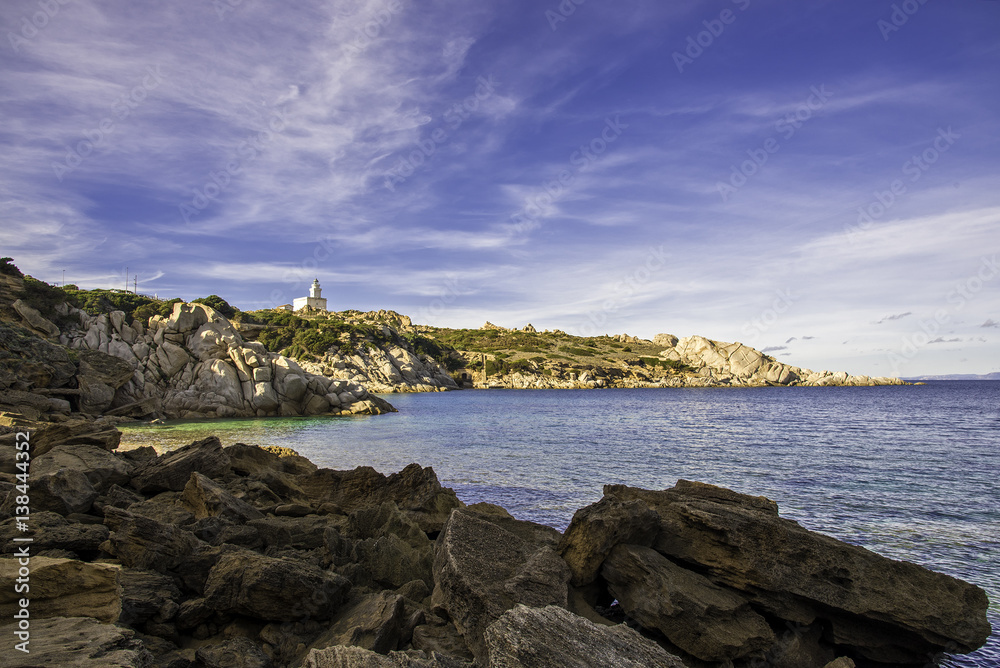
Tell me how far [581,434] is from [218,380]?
1538 inches

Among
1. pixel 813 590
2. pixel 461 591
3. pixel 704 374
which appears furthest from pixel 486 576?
pixel 704 374

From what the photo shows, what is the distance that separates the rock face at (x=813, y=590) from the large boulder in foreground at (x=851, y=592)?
0.05 ft

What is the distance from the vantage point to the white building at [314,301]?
192 metres

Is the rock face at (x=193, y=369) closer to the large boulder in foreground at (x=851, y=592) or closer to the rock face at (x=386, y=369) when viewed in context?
the rock face at (x=386, y=369)

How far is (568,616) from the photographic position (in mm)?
5418

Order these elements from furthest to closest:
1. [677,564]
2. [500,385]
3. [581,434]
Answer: [500,385] < [581,434] < [677,564]

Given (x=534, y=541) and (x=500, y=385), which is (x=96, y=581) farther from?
(x=500, y=385)

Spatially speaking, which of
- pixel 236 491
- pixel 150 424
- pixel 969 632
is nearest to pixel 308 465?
pixel 236 491

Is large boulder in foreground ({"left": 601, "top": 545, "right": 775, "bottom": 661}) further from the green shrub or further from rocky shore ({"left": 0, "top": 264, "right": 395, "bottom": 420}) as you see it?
the green shrub

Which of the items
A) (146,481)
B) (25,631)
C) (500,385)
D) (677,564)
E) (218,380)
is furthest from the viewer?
(500,385)

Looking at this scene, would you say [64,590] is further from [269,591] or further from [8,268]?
[8,268]

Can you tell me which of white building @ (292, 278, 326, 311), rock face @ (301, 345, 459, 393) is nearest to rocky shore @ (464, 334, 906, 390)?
rock face @ (301, 345, 459, 393)

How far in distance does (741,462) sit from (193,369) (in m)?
54.4

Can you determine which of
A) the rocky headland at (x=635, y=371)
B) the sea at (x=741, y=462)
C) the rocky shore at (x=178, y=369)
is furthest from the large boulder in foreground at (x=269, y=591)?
the rocky headland at (x=635, y=371)
